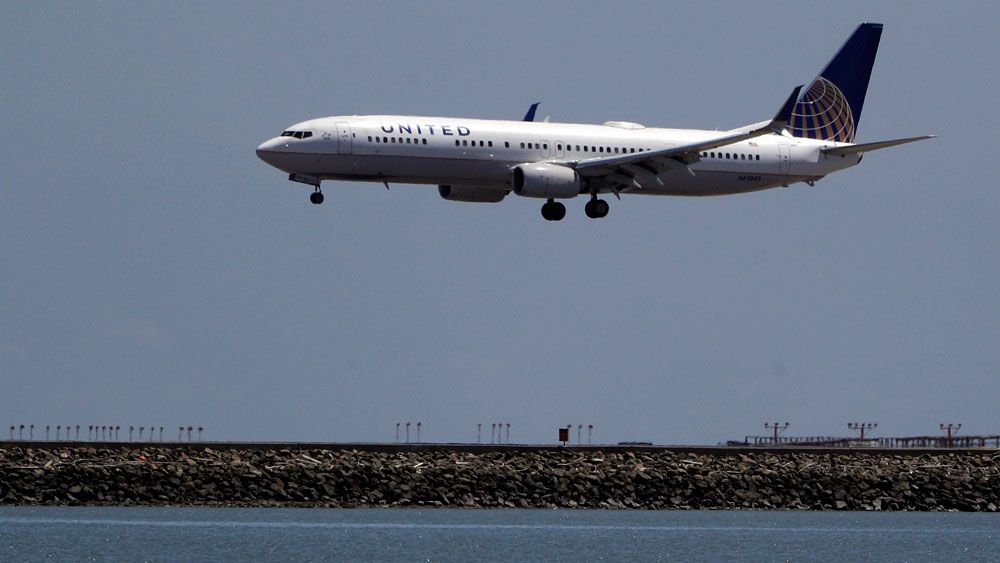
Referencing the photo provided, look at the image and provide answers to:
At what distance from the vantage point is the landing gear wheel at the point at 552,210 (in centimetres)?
10206

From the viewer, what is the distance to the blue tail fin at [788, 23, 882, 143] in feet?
367

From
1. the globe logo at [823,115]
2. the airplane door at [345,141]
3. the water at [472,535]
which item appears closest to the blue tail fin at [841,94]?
the globe logo at [823,115]

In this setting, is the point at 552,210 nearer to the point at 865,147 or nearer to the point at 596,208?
the point at 596,208

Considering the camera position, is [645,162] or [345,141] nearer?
[345,141]

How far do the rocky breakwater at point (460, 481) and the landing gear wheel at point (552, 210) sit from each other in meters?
11.9

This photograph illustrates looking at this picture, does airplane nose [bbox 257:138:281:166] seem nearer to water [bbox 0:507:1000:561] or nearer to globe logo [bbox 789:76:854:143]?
water [bbox 0:507:1000:561]

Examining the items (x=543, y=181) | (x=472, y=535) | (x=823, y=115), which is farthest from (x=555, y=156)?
(x=472, y=535)

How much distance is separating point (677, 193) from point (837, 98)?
14665 mm

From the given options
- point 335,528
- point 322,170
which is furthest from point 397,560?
point 322,170

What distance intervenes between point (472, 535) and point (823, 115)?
33.7 m

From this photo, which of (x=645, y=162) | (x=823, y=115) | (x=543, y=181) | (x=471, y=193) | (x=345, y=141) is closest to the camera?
(x=345, y=141)

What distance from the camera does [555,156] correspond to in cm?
10006

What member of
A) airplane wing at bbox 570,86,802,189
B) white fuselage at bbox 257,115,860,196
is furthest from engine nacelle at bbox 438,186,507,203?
airplane wing at bbox 570,86,802,189

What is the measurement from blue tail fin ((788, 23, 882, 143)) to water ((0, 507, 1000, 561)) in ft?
70.3
